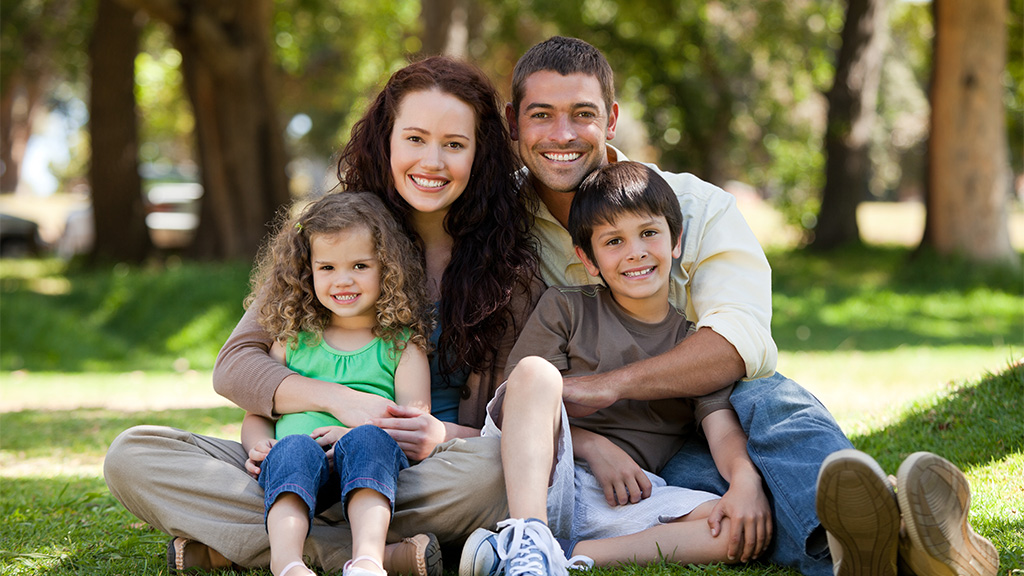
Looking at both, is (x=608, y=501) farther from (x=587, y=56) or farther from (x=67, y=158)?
(x=67, y=158)

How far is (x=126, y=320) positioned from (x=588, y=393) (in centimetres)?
878

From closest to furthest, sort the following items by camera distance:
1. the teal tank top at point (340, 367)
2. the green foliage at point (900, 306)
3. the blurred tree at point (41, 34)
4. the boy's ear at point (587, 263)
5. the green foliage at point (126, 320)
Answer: the teal tank top at point (340, 367), the boy's ear at point (587, 263), the green foliage at point (900, 306), the green foliage at point (126, 320), the blurred tree at point (41, 34)

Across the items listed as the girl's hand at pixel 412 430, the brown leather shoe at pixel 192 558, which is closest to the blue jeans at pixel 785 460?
the girl's hand at pixel 412 430

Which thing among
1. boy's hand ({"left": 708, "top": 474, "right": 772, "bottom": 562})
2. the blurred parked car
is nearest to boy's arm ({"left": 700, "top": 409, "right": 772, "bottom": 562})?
boy's hand ({"left": 708, "top": 474, "right": 772, "bottom": 562})

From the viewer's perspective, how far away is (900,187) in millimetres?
36469

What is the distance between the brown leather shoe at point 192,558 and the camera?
289cm

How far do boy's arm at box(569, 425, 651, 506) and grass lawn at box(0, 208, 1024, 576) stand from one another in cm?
23

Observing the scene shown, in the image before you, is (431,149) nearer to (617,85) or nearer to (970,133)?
(970,133)

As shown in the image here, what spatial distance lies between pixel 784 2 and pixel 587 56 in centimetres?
1525

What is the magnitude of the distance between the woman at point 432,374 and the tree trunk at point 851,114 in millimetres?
10765

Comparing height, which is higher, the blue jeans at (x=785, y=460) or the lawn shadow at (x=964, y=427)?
the blue jeans at (x=785, y=460)

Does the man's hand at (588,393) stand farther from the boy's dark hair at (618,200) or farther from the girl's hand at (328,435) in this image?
the girl's hand at (328,435)

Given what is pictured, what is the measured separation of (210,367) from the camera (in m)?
9.38

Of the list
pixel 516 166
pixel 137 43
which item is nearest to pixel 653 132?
pixel 137 43
